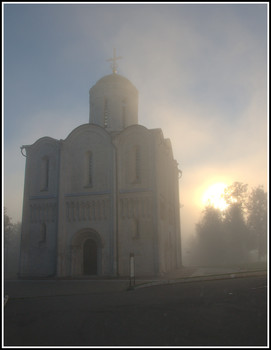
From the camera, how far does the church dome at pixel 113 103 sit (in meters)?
27.6

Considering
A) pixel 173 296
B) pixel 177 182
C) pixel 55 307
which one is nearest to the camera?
pixel 55 307

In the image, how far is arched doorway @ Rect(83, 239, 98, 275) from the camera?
902 inches

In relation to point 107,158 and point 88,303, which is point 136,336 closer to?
point 88,303

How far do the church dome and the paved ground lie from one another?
1821 centimetres

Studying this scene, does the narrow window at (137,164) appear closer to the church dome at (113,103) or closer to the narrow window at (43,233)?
the church dome at (113,103)

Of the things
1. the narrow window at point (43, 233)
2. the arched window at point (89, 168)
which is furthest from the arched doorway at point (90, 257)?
the arched window at point (89, 168)

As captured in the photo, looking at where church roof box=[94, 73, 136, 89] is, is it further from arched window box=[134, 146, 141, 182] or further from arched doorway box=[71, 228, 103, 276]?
arched doorway box=[71, 228, 103, 276]

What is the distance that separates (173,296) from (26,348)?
6576 mm

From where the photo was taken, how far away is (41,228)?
2433cm

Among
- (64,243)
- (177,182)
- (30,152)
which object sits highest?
(30,152)

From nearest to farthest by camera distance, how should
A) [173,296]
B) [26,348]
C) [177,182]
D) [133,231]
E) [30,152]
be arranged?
[26,348] → [173,296] → [133,231] → [30,152] → [177,182]

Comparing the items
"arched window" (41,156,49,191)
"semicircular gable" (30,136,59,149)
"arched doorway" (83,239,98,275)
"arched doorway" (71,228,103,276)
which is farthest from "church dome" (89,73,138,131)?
"arched doorway" (83,239,98,275)

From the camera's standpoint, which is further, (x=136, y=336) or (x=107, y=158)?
(x=107, y=158)

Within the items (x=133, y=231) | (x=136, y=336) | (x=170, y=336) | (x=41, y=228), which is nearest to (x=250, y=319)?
(x=170, y=336)
